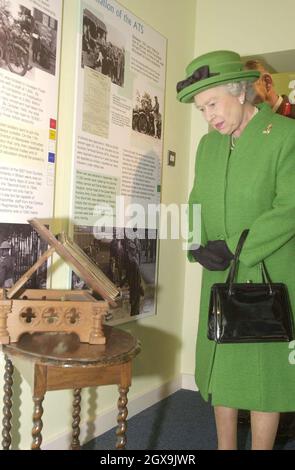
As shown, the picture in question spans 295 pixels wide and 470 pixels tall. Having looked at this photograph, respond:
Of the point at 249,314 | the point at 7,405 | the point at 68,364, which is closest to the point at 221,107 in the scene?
the point at 249,314

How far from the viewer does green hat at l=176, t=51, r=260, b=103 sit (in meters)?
1.49

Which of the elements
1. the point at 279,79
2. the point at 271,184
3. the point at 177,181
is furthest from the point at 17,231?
the point at 279,79

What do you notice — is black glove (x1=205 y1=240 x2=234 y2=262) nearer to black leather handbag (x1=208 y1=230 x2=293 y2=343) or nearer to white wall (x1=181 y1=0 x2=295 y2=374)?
black leather handbag (x1=208 y1=230 x2=293 y2=343)

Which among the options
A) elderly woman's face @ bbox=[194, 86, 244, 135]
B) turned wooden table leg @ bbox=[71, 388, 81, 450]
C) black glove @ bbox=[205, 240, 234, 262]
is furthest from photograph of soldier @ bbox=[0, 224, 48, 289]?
elderly woman's face @ bbox=[194, 86, 244, 135]

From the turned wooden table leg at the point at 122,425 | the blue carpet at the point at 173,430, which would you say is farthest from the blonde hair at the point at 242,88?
the blue carpet at the point at 173,430

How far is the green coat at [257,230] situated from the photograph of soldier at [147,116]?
2.83 ft

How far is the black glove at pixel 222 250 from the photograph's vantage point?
5.12 feet

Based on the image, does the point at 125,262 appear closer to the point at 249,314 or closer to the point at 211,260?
the point at 211,260

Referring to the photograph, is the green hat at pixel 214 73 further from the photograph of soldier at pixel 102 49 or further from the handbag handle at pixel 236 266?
the photograph of soldier at pixel 102 49

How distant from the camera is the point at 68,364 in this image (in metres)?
1.21

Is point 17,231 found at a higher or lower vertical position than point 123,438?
higher

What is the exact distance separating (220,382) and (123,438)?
41 cm

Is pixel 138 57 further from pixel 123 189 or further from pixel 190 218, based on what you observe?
pixel 190 218
